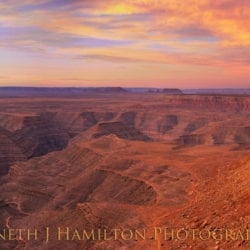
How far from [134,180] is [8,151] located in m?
58.8

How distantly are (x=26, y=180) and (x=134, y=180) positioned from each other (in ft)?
83.9

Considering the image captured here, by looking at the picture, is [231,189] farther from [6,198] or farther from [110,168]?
[6,198]

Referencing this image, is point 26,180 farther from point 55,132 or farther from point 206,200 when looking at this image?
point 55,132

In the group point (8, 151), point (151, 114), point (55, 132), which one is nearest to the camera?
point (8, 151)

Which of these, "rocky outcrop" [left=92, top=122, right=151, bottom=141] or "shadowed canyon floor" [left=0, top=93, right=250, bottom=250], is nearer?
"shadowed canyon floor" [left=0, top=93, right=250, bottom=250]

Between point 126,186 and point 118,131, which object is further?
point 118,131

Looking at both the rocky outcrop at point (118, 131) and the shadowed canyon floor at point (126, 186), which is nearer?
the shadowed canyon floor at point (126, 186)

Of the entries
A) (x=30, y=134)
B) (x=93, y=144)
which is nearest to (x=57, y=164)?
(x=93, y=144)

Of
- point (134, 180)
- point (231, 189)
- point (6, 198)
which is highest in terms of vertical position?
point (231, 189)

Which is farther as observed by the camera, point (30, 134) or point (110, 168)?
point (30, 134)

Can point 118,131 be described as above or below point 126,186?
above

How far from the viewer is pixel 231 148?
79.9 meters

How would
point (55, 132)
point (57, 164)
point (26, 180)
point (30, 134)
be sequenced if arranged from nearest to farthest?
point (26, 180) → point (57, 164) → point (30, 134) → point (55, 132)

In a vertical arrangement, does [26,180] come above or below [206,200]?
below
